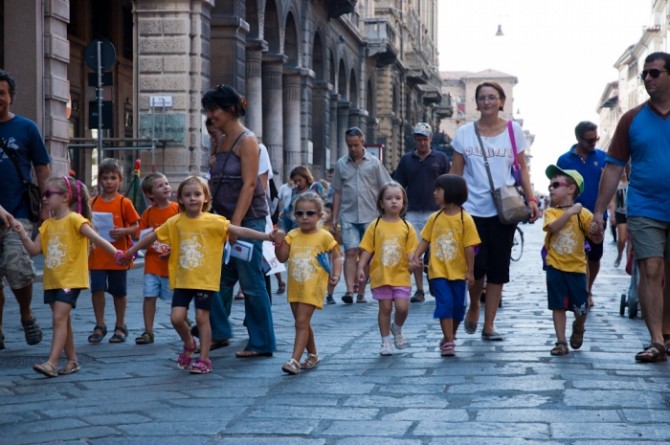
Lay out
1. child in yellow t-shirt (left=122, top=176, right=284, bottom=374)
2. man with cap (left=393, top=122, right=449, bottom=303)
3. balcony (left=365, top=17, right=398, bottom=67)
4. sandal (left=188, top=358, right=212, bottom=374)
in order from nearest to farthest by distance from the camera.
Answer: sandal (left=188, top=358, right=212, bottom=374) → child in yellow t-shirt (left=122, top=176, right=284, bottom=374) → man with cap (left=393, top=122, right=449, bottom=303) → balcony (left=365, top=17, right=398, bottom=67)

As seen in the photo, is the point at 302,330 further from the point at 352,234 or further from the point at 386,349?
the point at 352,234

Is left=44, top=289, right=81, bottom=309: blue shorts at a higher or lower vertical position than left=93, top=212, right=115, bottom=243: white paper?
lower

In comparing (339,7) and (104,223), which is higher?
(339,7)

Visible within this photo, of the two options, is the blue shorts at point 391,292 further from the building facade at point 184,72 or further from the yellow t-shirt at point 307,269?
the building facade at point 184,72

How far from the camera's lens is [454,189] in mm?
7711

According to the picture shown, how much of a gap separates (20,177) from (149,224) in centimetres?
120

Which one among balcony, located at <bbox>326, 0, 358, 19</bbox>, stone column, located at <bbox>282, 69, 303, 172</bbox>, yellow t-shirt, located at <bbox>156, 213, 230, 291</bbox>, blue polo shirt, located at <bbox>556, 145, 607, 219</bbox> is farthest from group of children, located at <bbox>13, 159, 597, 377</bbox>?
balcony, located at <bbox>326, 0, 358, 19</bbox>

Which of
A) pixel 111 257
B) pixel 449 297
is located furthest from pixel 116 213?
pixel 449 297

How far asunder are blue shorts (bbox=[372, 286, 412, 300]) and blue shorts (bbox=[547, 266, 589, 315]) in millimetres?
896

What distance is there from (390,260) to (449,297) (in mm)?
449

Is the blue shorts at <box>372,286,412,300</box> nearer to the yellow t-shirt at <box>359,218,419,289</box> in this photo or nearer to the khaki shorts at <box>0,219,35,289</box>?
the yellow t-shirt at <box>359,218,419,289</box>

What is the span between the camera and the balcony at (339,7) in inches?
1414

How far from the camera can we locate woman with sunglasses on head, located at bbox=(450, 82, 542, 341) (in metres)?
8.21

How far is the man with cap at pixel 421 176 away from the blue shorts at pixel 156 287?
4493mm
